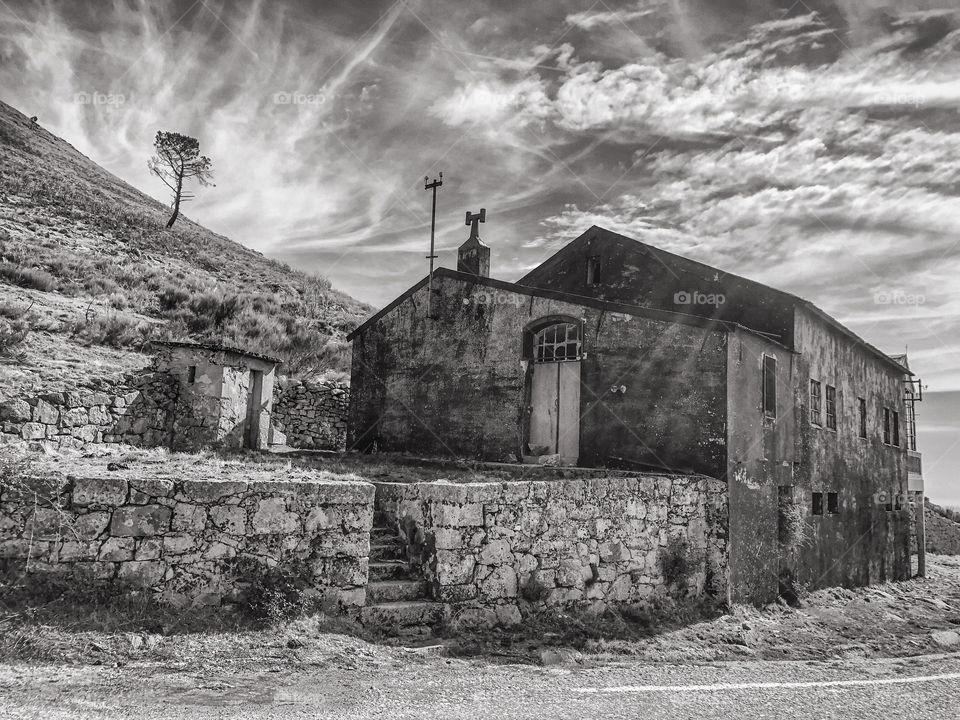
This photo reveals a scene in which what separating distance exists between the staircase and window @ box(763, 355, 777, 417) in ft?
28.2

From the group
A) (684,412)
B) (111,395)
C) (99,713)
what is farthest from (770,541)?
(111,395)

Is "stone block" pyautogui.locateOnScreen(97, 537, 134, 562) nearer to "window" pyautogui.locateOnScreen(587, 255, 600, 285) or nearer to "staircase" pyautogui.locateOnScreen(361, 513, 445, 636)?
"staircase" pyautogui.locateOnScreen(361, 513, 445, 636)

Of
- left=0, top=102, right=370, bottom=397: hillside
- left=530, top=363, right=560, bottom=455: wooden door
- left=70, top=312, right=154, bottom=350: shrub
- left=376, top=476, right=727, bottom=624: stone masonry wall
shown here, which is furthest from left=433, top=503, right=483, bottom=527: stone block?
left=70, top=312, right=154, bottom=350: shrub

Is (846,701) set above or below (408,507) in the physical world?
below

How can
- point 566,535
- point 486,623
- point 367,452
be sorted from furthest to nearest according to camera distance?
point 367,452 → point 566,535 → point 486,623

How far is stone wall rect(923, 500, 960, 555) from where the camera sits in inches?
1059

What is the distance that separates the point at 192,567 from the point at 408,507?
120 inches

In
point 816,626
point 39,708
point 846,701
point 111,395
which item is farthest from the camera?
point 111,395

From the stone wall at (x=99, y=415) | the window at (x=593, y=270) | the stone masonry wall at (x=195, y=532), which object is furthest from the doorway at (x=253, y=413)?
the stone masonry wall at (x=195, y=532)

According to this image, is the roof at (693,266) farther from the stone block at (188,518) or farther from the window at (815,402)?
the stone block at (188,518)

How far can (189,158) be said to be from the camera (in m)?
44.2

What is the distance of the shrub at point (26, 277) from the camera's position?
22.1 meters

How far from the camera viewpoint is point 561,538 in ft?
33.7

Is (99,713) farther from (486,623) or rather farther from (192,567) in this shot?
(486,623)
